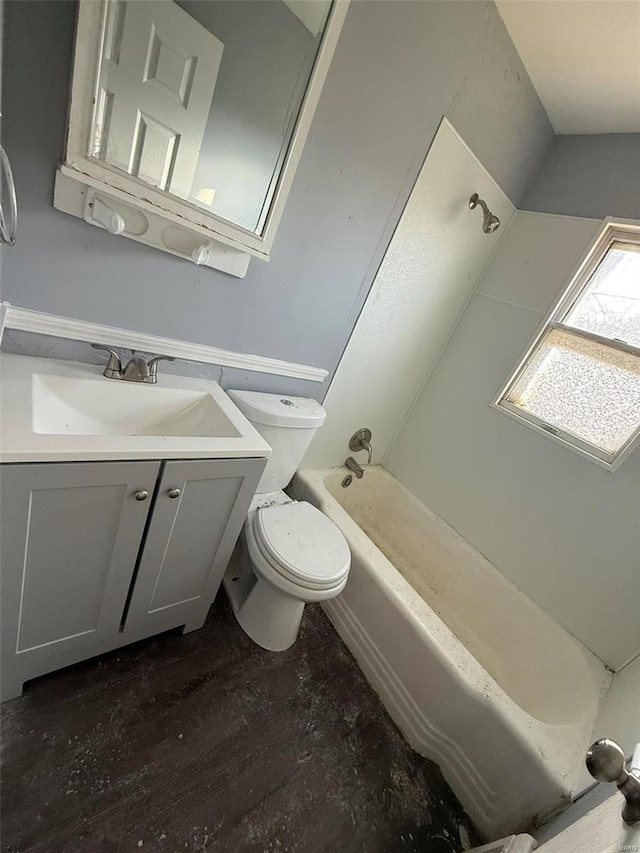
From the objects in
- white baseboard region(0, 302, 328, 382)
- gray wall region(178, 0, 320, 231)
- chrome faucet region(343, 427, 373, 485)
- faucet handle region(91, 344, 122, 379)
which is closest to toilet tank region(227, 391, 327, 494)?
white baseboard region(0, 302, 328, 382)

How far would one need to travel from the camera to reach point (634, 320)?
4.79ft

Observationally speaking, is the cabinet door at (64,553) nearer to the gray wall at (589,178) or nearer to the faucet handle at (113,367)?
the faucet handle at (113,367)

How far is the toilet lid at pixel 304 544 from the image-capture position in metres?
1.12

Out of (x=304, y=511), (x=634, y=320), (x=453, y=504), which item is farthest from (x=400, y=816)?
(x=634, y=320)

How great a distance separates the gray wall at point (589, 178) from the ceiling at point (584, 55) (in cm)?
6

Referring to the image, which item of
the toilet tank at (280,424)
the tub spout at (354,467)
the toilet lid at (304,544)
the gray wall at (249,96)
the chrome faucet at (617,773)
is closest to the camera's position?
the chrome faucet at (617,773)

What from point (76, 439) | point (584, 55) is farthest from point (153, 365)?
point (584, 55)

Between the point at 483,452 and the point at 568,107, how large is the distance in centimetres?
155

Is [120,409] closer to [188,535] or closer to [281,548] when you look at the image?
[188,535]

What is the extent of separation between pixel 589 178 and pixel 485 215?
0.49 meters

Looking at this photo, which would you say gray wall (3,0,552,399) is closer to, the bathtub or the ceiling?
the ceiling

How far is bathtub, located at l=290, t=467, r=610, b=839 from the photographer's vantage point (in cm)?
101

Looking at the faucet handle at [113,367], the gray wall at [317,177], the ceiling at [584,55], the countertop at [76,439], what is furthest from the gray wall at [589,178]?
the faucet handle at [113,367]

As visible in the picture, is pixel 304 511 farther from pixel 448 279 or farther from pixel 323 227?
pixel 448 279
